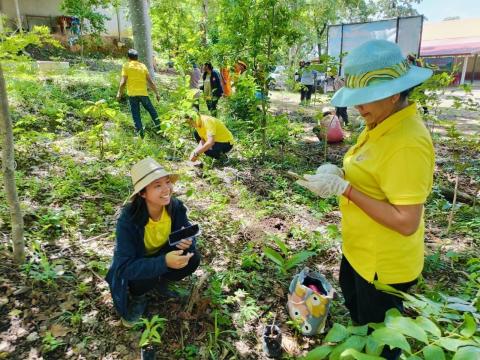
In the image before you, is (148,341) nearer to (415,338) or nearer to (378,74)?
(415,338)

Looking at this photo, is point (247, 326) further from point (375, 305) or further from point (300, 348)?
point (375, 305)

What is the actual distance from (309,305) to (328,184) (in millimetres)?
1078

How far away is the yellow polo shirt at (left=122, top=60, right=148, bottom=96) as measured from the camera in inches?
260

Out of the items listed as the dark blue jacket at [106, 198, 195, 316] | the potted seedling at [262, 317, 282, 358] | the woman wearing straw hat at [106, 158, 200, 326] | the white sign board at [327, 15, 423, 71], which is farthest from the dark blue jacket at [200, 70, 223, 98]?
the potted seedling at [262, 317, 282, 358]

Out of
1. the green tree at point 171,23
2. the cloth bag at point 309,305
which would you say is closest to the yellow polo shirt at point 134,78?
the cloth bag at point 309,305

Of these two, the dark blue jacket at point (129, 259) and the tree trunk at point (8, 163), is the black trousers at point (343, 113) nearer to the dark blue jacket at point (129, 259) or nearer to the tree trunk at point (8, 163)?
the dark blue jacket at point (129, 259)

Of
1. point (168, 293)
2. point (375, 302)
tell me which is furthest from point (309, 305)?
point (168, 293)

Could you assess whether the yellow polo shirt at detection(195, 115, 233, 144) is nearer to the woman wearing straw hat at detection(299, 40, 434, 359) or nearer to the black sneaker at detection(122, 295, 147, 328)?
the black sneaker at detection(122, 295, 147, 328)

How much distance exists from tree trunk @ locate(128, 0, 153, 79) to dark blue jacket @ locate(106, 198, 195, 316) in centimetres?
716

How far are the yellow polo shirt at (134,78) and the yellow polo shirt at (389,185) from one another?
18.4 ft

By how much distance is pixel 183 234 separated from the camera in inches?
93.9

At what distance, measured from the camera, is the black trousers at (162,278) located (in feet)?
A: 8.07

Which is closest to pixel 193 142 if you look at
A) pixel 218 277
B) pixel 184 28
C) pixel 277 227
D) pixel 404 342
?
pixel 277 227

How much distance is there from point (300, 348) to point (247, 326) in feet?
1.32
